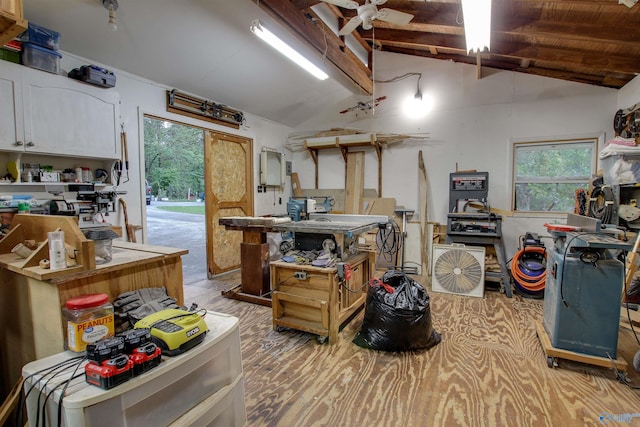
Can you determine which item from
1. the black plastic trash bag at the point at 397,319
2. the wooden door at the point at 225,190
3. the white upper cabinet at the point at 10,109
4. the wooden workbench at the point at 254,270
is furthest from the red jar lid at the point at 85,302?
the wooden door at the point at 225,190

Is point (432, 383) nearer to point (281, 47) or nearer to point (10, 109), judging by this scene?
point (281, 47)

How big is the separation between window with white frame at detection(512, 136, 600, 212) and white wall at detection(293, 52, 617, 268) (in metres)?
0.14

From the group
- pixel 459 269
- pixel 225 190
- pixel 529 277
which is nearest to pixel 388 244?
pixel 459 269

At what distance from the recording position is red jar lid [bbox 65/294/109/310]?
3.65 ft

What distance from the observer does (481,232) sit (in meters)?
4.00

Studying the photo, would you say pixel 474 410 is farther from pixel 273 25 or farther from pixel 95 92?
pixel 95 92

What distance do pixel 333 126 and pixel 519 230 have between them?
136 inches

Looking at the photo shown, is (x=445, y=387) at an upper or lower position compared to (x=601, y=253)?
lower

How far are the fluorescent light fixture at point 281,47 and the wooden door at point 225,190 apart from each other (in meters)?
1.65

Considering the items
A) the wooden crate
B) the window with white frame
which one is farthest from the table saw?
the window with white frame

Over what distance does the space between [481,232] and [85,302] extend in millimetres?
4138

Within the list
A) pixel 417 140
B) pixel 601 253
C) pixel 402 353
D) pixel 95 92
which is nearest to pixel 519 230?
pixel 417 140

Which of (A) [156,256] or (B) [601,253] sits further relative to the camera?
(B) [601,253]

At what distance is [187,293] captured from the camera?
3889 millimetres
